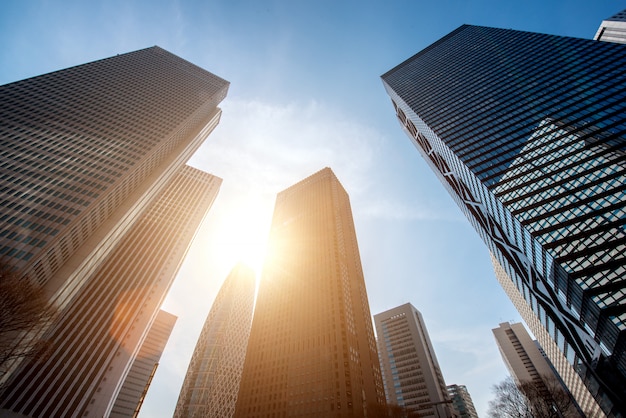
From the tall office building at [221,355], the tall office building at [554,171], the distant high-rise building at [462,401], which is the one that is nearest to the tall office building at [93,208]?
the tall office building at [221,355]

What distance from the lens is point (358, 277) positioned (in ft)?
329

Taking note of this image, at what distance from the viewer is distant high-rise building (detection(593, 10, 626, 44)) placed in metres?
97.7

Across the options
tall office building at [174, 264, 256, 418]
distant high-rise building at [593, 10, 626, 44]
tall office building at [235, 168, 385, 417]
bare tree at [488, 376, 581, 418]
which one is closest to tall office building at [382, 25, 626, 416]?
bare tree at [488, 376, 581, 418]

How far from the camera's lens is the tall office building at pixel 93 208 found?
152 feet

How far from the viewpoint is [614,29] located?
10300cm

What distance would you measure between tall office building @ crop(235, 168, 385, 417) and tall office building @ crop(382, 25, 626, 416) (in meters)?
44.3

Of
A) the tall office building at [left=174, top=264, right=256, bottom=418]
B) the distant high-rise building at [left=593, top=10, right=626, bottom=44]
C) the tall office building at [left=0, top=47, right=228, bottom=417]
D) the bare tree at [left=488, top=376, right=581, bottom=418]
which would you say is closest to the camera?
the bare tree at [left=488, top=376, right=581, bottom=418]

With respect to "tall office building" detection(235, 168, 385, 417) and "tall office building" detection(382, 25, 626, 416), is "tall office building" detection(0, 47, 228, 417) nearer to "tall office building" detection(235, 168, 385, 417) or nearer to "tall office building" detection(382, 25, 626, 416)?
"tall office building" detection(235, 168, 385, 417)

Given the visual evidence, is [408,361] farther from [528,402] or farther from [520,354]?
[528,402]

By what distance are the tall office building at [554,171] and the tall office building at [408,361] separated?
166 feet

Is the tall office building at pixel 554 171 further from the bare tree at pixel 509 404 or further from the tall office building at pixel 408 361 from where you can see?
the tall office building at pixel 408 361

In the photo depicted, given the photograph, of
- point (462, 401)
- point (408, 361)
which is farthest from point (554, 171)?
point (462, 401)

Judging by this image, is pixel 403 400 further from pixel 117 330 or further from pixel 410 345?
pixel 117 330

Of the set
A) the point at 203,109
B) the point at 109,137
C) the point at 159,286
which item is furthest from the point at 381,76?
the point at 159,286
